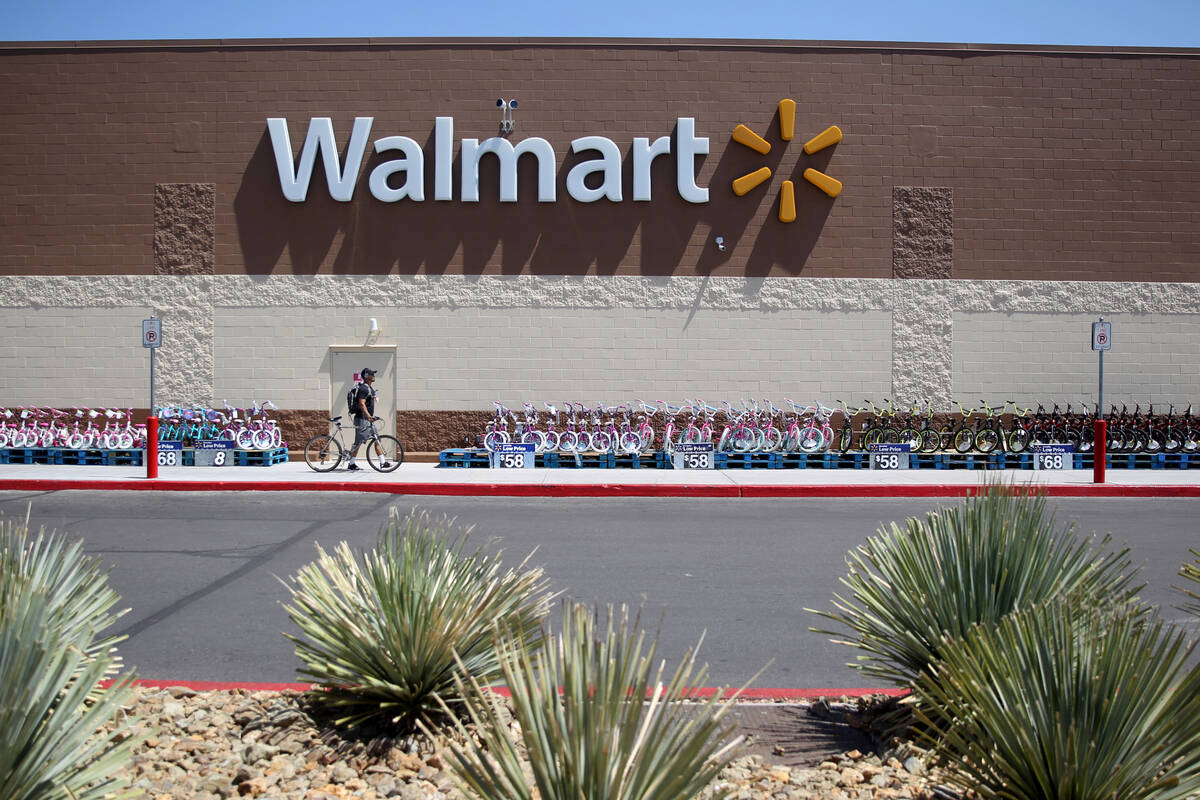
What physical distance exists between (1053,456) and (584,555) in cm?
1351

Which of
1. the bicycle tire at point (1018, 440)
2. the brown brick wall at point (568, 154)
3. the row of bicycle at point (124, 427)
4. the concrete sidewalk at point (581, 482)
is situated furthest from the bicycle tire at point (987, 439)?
the row of bicycle at point (124, 427)

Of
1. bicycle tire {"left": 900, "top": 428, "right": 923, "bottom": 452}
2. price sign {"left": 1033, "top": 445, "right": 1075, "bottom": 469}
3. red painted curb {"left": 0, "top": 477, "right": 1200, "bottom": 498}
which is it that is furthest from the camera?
bicycle tire {"left": 900, "top": 428, "right": 923, "bottom": 452}

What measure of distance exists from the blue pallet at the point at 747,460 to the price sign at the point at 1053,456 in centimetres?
519

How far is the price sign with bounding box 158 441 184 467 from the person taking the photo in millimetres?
19047

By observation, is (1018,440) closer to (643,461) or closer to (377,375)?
(643,461)

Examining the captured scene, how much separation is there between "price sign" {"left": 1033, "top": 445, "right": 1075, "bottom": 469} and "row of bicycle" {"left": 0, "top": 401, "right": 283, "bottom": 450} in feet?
51.5

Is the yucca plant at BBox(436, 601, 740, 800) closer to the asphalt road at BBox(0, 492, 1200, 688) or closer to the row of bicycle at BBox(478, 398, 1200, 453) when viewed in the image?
the asphalt road at BBox(0, 492, 1200, 688)

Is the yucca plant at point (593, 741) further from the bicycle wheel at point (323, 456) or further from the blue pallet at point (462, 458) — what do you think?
the blue pallet at point (462, 458)

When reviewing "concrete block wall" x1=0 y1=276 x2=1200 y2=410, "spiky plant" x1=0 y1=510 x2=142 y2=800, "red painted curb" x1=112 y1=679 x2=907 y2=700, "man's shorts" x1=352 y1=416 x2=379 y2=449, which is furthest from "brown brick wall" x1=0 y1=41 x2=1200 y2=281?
"spiky plant" x1=0 y1=510 x2=142 y2=800

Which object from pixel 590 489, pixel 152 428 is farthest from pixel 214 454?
pixel 590 489

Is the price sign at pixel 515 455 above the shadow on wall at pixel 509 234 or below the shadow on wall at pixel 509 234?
below

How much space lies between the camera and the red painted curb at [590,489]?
1531cm

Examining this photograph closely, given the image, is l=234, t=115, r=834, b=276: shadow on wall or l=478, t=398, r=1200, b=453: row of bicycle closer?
l=478, t=398, r=1200, b=453: row of bicycle

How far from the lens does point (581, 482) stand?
1602 centimetres
